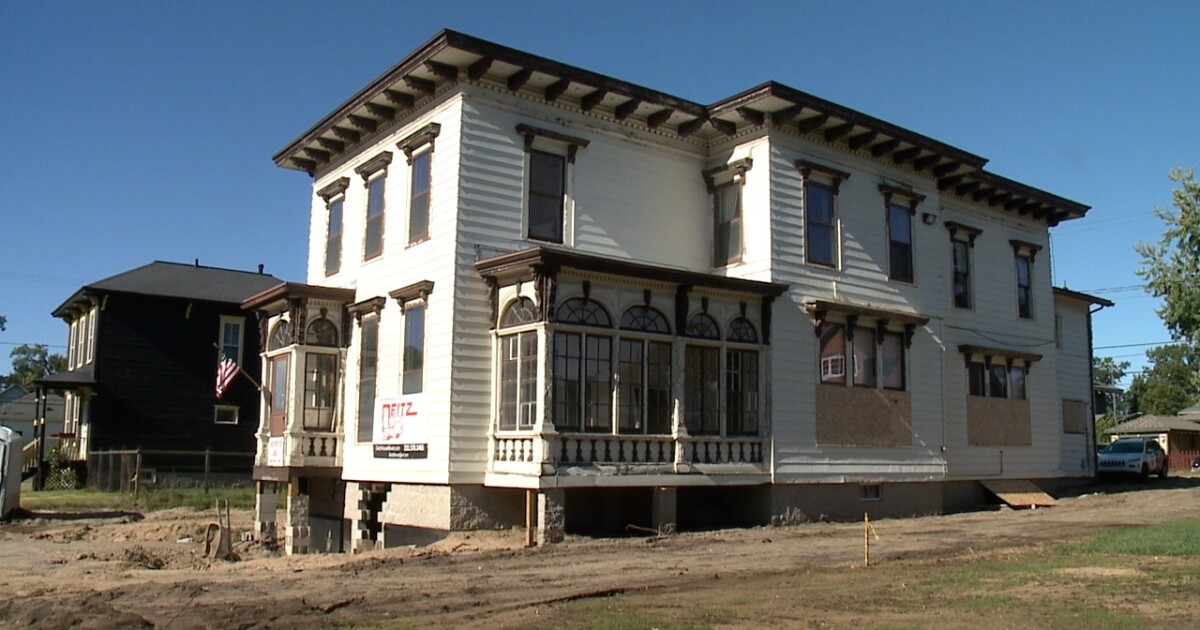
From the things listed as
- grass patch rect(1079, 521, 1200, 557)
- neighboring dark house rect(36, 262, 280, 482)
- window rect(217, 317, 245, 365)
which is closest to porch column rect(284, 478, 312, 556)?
grass patch rect(1079, 521, 1200, 557)

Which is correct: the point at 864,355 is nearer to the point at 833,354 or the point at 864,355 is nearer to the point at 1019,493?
the point at 833,354

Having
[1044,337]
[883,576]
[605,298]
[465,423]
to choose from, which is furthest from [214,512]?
[1044,337]

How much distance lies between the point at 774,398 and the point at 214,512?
54.0ft

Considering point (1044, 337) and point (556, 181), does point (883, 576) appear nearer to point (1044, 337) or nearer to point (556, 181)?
point (556, 181)

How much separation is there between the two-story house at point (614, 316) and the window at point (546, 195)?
0.05 m

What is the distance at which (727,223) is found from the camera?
78.8 ft

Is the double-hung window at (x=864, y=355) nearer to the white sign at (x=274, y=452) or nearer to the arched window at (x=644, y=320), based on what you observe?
the arched window at (x=644, y=320)

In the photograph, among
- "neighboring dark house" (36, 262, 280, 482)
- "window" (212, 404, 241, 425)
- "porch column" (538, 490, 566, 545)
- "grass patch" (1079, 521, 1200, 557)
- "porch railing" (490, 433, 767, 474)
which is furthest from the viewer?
"window" (212, 404, 241, 425)

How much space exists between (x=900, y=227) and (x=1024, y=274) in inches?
255

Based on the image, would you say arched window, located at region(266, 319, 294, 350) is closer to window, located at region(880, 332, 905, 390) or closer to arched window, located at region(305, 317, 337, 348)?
arched window, located at region(305, 317, 337, 348)

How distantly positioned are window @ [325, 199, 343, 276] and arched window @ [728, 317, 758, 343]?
962 cm

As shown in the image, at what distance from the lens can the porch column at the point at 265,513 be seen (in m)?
25.1

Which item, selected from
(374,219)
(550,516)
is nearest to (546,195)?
(374,219)

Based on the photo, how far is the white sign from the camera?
23609 mm
